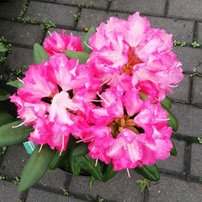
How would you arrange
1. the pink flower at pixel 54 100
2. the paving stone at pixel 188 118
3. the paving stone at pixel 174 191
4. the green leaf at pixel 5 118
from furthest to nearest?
the paving stone at pixel 188 118, the paving stone at pixel 174 191, the green leaf at pixel 5 118, the pink flower at pixel 54 100

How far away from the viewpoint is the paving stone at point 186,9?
2.46 m

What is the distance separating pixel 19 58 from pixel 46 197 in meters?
0.86

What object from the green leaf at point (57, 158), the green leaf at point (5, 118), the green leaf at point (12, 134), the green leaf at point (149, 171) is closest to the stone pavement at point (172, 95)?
the green leaf at point (5, 118)

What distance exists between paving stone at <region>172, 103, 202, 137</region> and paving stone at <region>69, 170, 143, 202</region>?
366mm

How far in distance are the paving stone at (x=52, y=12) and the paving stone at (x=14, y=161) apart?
86 cm

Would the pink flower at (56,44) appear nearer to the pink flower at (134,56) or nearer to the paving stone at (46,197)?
the pink flower at (134,56)

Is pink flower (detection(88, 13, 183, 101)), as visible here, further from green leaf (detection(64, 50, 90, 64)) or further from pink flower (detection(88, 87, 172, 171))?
green leaf (detection(64, 50, 90, 64))

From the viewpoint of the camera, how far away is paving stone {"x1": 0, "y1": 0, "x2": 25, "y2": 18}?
2547mm

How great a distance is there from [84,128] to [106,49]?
0.71 feet

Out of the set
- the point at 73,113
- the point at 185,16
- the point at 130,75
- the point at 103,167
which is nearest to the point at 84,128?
the point at 73,113

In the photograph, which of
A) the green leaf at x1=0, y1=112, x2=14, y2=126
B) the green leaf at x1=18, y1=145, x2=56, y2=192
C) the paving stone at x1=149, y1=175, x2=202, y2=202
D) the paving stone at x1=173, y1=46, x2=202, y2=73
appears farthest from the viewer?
the paving stone at x1=173, y1=46, x2=202, y2=73

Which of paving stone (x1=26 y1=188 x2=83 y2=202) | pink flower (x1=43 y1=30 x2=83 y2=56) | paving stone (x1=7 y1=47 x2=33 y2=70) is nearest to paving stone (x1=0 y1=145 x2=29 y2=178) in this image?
paving stone (x1=26 y1=188 x2=83 y2=202)

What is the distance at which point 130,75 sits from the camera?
3.58ft

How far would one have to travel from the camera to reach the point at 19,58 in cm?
236
